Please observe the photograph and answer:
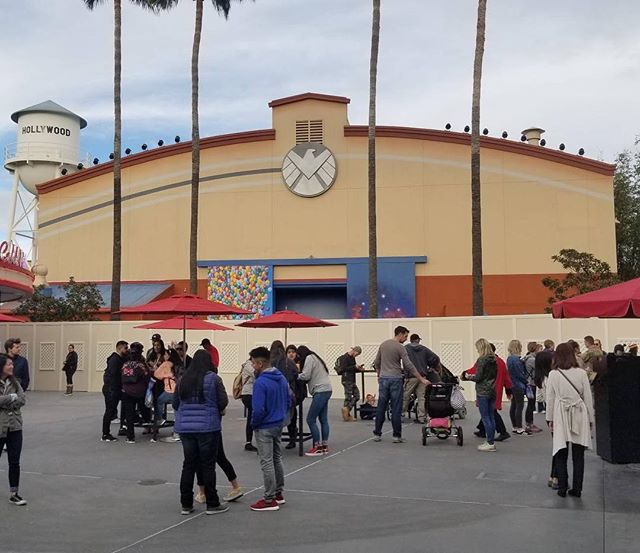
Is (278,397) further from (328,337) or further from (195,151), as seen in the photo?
(195,151)

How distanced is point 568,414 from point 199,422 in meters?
4.20

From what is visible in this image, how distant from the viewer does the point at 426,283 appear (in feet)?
104

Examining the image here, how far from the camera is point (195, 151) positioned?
96.1 ft

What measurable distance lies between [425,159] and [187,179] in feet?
35.2

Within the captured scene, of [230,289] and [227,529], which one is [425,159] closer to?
[230,289]

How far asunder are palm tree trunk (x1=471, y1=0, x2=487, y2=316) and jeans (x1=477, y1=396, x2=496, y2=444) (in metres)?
10.6

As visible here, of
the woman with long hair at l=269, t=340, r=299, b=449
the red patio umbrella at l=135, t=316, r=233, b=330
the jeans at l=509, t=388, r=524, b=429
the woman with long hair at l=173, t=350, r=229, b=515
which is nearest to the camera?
the woman with long hair at l=173, t=350, r=229, b=515

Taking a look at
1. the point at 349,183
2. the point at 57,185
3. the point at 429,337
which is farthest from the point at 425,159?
the point at 57,185

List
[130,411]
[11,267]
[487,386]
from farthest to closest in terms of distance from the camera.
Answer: [11,267] → [130,411] → [487,386]

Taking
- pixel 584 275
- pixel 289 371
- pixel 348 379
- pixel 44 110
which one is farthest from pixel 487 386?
pixel 44 110

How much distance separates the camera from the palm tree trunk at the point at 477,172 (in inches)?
907

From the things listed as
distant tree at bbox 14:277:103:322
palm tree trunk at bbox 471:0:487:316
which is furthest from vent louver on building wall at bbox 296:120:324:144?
distant tree at bbox 14:277:103:322

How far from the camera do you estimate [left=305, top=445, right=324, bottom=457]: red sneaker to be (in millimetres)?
11820

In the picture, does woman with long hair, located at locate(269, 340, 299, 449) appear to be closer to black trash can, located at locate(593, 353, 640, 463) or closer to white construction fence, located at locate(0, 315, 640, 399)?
black trash can, located at locate(593, 353, 640, 463)
